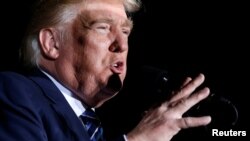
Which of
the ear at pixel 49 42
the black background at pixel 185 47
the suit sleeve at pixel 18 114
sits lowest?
the black background at pixel 185 47

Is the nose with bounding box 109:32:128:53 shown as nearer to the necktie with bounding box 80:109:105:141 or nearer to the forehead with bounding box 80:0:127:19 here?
the forehead with bounding box 80:0:127:19

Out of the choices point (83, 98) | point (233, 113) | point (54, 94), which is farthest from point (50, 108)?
point (233, 113)

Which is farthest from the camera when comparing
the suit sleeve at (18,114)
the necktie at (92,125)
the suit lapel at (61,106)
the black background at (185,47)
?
the black background at (185,47)

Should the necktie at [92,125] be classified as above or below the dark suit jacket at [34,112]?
below

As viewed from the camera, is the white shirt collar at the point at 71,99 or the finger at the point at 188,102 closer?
the finger at the point at 188,102

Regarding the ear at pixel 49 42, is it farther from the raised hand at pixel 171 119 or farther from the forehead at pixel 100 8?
the raised hand at pixel 171 119

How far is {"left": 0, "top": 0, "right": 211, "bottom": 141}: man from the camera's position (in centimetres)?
117

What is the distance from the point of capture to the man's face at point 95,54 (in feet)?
4.51

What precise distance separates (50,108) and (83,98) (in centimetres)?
20

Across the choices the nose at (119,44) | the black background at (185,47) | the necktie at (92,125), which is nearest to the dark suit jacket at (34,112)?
the necktie at (92,125)

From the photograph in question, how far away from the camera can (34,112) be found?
1162mm

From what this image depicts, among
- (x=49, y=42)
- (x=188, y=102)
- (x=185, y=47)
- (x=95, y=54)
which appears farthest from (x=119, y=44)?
(x=185, y=47)

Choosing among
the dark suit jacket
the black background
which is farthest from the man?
the black background

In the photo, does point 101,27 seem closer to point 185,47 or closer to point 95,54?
point 95,54
